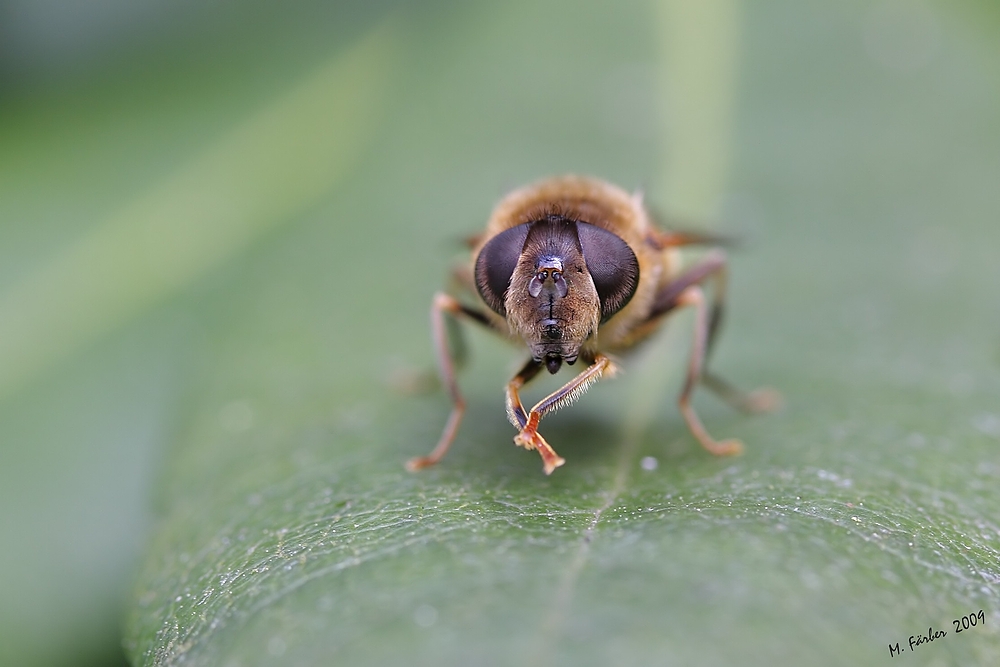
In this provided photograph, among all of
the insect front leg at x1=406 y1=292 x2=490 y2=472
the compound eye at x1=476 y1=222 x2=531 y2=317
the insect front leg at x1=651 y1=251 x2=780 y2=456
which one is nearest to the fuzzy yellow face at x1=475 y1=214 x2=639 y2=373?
the compound eye at x1=476 y1=222 x2=531 y2=317

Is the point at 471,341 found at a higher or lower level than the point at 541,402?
lower

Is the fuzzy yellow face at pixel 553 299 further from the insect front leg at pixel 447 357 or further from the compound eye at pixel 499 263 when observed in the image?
the insect front leg at pixel 447 357

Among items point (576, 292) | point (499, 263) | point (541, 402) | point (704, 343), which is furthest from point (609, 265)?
point (704, 343)

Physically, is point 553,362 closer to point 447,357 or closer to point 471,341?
point 447,357

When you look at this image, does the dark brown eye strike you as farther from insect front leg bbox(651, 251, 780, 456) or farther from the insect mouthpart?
insect front leg bbox(651, 251, 780, 456)

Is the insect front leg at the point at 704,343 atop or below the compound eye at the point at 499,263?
below

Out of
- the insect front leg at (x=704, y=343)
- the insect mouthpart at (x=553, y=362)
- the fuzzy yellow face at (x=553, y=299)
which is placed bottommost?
the insect front leg at (x=704, y=343)

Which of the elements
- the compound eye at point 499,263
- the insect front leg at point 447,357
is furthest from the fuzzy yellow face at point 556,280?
the insect front leg at point 447,357
